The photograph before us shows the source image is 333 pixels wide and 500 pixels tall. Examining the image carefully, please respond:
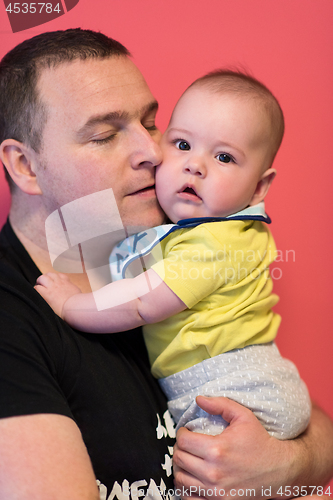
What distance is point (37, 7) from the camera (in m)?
2.19

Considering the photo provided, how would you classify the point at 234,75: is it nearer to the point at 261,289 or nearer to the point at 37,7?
the point at 261,289

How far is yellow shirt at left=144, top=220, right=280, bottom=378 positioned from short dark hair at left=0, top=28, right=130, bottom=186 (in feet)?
2.26

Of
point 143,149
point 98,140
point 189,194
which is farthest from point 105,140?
point 189,194

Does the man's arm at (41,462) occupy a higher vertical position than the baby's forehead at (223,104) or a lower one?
lower

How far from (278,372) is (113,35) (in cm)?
195

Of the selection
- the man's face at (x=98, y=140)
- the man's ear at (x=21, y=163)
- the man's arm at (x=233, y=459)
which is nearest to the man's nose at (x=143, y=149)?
the man's face at (x=98, y=140)

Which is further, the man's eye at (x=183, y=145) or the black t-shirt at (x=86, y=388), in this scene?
the man's eye at (x=183, y=145)

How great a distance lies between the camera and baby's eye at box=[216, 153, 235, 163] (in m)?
1.58

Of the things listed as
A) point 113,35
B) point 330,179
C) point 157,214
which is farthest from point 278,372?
point 113,35

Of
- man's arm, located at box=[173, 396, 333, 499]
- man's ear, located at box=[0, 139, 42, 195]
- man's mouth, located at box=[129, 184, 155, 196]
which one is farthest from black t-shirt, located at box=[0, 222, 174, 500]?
man's mouth, located at box=[129, 184, 155, 196]

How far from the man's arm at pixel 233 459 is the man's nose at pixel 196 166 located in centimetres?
73

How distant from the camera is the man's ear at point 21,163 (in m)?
1.74

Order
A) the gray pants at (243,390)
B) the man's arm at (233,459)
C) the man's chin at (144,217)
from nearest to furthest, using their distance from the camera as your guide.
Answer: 1. the man's arm at (233,459)
2. the gray pants at (243,390)
3. the man's chin at (144,217)

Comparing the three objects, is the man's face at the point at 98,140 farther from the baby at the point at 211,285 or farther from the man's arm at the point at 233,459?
the man's arm at the point at 233,459
